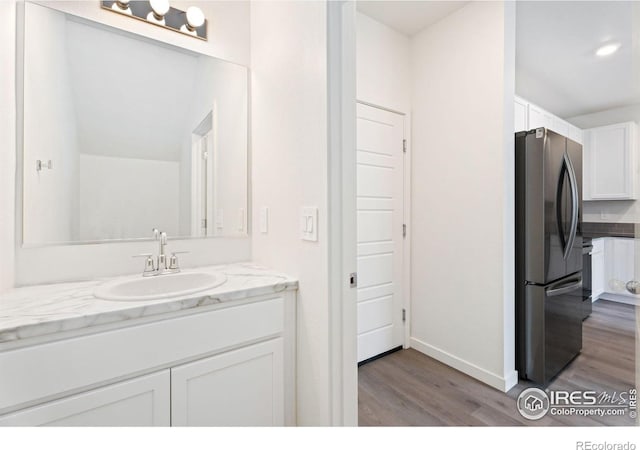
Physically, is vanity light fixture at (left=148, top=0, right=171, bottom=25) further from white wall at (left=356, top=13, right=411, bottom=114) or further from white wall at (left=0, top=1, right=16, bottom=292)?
white wall at (left=356, top=13, right=411, bottom=114)

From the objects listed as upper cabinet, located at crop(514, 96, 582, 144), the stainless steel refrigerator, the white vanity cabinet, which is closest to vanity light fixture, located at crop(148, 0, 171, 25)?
the white vanity cabinet

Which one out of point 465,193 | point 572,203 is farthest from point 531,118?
point 465,193

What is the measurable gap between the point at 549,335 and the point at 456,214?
100cm

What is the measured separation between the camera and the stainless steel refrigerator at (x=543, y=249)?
1.86m

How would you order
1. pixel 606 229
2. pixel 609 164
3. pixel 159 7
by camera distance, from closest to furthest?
pixel 159 7 < pixel 609 164 < pixel 606 229

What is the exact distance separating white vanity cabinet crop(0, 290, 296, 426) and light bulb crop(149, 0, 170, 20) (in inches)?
61.2

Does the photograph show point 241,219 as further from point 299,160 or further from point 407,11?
point 407,11

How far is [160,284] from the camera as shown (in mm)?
1342

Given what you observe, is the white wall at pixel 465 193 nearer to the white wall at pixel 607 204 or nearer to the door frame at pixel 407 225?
the door frame at pixel 407 225

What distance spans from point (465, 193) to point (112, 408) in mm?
2274

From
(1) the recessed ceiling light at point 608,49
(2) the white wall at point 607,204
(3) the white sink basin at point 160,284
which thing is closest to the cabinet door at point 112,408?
(3) the white sink basin at point 160,284

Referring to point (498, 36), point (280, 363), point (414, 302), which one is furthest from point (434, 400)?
point (498, 36)

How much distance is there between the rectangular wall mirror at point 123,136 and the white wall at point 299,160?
24cm

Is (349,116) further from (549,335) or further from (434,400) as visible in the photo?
(549,335)
